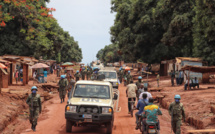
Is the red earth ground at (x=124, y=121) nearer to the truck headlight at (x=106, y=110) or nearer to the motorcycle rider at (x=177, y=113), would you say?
the truck headlight at (x=106, y=110)

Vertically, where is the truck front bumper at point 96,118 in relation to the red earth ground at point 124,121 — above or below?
above

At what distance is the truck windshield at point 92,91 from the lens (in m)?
11.5

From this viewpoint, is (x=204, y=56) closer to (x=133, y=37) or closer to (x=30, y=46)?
(x=133, y=37)

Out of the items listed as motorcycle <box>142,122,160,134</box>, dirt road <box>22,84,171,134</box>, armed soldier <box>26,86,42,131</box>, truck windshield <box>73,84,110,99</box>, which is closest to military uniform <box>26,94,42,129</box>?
armed soldier <box>26,86,42,131</box>

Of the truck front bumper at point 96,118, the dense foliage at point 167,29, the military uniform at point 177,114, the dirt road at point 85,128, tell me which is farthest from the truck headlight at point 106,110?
the dense foliage at point 167,29

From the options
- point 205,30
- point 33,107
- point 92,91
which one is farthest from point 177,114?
point 205,30

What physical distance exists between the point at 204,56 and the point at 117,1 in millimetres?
29332

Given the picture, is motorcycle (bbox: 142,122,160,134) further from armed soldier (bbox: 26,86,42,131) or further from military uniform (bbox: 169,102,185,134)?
armed soldier (bbox: 26,86,42,131)

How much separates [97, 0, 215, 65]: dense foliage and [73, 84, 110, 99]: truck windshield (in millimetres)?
14854

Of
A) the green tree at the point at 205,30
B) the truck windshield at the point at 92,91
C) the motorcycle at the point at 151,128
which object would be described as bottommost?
the motorcycle at the point at 151,128

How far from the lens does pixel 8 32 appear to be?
37125 millimetres

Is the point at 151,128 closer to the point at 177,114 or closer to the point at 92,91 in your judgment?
the point at 177,114

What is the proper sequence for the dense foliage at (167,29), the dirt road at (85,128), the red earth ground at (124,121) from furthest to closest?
the dense foliage at (167,29) < the red earth ground at (124,121) < the dirt road at (85,128)

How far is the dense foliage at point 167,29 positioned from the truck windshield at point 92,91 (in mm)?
14854
